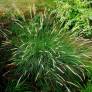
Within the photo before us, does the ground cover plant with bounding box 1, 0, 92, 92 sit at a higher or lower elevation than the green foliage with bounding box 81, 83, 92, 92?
higher

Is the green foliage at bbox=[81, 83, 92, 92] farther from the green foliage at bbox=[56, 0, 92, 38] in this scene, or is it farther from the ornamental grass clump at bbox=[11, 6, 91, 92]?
the green foliage at bbox=[56, 0, 92, 38]

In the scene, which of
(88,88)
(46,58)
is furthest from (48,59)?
(88,88)

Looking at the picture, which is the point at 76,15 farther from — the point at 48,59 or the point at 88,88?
the point at 88,88

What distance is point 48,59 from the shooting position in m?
7.10

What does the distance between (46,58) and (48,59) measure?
4 cm

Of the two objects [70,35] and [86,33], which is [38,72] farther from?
[86,33]

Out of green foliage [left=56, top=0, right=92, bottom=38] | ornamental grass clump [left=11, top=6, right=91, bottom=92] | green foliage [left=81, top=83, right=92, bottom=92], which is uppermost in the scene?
green foliage [left=56, top=0, right=92, bottom=38]

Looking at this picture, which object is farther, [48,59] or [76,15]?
[76,15]

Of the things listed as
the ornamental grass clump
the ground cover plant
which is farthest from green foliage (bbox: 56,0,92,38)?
the ornamental grass clump

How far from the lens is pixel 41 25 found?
24.2ft

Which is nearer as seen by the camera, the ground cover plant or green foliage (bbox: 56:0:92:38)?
the ground cover plant

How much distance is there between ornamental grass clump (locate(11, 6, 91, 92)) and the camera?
23.2 feet

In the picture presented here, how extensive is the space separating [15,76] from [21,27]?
86 centimetres

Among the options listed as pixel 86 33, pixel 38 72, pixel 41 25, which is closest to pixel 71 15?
pixel 86 33
